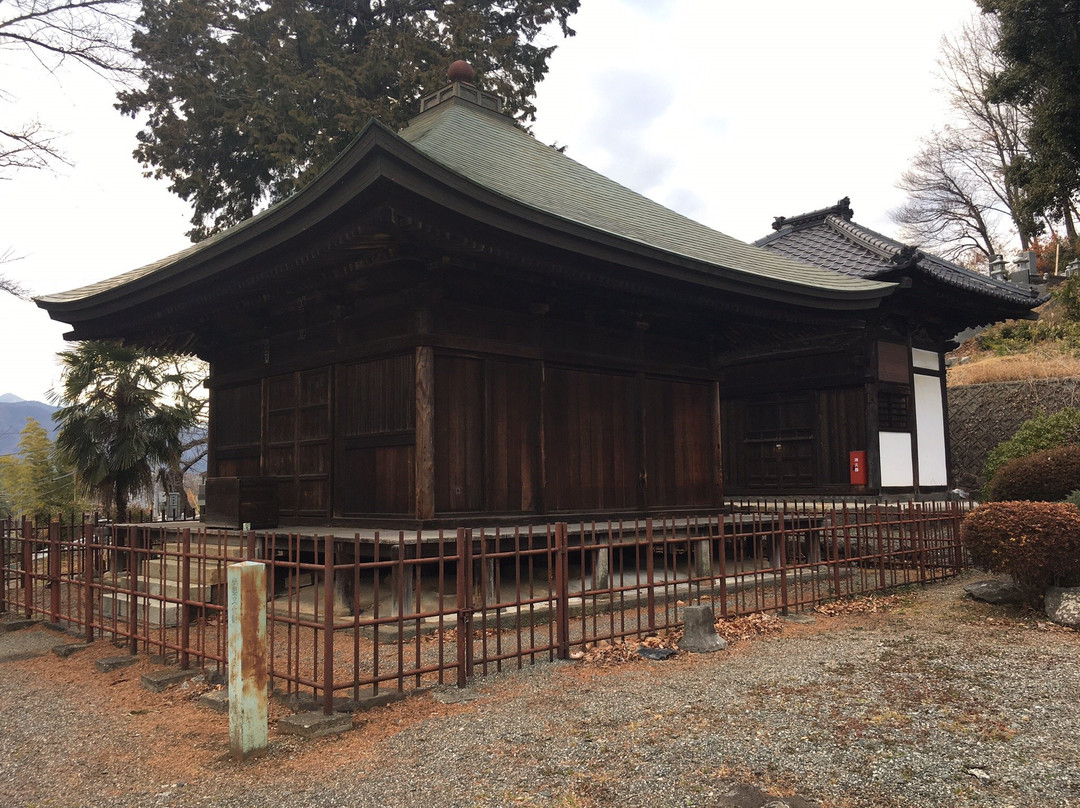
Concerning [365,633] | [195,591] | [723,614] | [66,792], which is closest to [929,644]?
[723,614]

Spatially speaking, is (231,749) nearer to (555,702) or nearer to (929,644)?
(555,702)

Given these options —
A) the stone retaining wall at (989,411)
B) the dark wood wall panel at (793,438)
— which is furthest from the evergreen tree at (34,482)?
the stone retaining wall at (989,411)

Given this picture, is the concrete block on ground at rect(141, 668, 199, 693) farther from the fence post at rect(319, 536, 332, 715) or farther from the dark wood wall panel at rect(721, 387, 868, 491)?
the dark wood wall panel at rect(721, 387, 868, 491)

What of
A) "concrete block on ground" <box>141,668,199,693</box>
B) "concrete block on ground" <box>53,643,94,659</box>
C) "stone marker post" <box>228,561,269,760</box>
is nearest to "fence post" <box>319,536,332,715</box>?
"stone marker post" <box>228,561,269,760</box>

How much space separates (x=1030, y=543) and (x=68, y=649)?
389 inches

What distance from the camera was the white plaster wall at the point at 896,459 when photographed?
582 inches

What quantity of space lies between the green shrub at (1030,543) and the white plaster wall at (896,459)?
6.47 meters

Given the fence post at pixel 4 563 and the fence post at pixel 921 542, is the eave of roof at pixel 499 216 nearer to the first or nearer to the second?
the fence post at pixel 4 563

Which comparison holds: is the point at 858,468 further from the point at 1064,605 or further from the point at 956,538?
the point at 1064,605

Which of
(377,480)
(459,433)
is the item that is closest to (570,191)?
(459,433)

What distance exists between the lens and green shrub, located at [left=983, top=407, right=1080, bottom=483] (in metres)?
15.9

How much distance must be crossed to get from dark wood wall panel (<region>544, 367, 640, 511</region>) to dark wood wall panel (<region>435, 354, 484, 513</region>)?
3.50 feet

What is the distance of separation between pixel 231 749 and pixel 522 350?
20.0ft

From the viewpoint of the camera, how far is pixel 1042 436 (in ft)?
52.6
